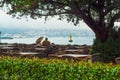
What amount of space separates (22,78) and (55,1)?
8.41m

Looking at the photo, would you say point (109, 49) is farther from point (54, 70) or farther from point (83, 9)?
point (54, 70)

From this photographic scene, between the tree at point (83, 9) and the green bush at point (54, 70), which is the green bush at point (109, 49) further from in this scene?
the green bush at point (54, 70)

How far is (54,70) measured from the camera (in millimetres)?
10305

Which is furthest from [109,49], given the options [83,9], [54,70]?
[54,70]

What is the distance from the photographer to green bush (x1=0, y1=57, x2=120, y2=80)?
369 inches

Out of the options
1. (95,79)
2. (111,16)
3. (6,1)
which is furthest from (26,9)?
(95,79)

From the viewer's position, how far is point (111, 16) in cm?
2147

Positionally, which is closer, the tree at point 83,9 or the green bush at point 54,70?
the green bush at point 54,70

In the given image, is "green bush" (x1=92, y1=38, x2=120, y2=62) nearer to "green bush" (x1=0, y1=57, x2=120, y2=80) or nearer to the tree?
the tree

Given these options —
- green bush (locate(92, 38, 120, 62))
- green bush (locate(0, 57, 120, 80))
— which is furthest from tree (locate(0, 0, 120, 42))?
green bush (locate(0, 57, 120, 80))

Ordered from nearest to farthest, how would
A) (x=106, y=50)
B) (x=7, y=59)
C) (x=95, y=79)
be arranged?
(x=95, y=79) → (x=7, y=59) → (x=106, y=50)

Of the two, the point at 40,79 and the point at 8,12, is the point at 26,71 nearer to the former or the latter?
the point at 40,79

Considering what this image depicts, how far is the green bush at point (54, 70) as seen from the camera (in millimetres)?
9362

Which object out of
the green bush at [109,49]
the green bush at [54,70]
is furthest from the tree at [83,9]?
the green bush at [54,70]
